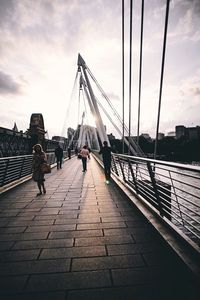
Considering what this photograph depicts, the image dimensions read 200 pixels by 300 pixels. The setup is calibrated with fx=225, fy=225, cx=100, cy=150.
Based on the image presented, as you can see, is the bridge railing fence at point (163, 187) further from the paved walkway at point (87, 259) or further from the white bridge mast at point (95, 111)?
the white bridge mast at point (95, 111)

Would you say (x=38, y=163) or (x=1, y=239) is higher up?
(x=38, y=163)

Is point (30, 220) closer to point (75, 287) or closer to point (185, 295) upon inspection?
point (75, 287)

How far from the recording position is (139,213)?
4.66m

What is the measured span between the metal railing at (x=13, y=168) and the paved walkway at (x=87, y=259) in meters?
3.02

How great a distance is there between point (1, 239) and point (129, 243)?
1947 mm

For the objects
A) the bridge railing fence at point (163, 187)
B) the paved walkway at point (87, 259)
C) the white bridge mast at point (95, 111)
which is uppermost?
the white bridge mast at point (95, 111)

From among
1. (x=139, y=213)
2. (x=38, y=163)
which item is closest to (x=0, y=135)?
(x=38, y=163)

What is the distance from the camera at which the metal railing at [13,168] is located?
764 cm

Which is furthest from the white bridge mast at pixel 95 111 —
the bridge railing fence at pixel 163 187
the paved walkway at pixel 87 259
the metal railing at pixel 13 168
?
the paved walkway at pixel 87 259

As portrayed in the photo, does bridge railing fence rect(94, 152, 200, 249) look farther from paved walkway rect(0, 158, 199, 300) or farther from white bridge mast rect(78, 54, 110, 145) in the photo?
white bridge mast rect(78, 54, 110, 145)

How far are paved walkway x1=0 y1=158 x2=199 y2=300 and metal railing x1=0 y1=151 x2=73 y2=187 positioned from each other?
302 cm

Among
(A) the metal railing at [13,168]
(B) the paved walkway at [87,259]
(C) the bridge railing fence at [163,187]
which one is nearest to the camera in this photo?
(B) the paved walkway at [87,259]

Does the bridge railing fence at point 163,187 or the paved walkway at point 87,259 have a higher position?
the bridge railing fence at point 163,187

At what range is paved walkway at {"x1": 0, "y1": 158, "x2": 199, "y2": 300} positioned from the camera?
7.13 feet
